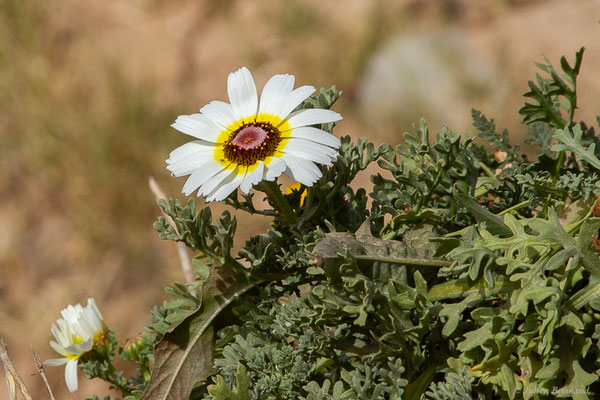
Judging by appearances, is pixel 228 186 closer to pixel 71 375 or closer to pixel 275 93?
pixel 275 93

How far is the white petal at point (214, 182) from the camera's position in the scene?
1002 mm

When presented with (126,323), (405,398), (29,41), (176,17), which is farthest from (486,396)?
(176,17)

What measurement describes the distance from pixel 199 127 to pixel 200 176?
136 millimetres

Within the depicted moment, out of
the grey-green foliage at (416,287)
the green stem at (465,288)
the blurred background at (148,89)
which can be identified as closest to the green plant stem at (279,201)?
the grey-green foliage at (416,287)

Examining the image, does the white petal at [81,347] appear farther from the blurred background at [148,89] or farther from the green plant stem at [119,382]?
the blurred background at [148,89]

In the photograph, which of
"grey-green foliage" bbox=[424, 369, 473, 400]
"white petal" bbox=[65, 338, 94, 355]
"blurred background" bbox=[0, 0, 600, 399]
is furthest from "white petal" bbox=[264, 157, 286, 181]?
"blurred background" bbox=[0, 0, 600, 399]

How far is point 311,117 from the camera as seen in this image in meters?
1.08

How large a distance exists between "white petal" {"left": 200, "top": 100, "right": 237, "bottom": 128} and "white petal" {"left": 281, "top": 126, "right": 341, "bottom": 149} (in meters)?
0.14

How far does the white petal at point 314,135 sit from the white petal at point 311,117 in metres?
0.01

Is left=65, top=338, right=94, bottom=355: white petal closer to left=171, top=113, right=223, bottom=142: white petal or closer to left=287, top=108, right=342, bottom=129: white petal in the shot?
left=171, top=113, right=223, bottom=142: white petal

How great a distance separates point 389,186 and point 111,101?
13.9 ft

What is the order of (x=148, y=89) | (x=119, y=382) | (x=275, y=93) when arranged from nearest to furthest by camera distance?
1. (x=275, y=93)
2. (x=119, y=382)
3. (x=148, y=89)

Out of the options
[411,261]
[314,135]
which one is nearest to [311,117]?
[314,135]

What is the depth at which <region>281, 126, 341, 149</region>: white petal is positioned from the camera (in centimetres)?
102
